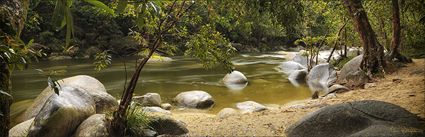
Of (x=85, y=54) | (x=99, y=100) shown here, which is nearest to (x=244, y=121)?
(x=99, y=100)

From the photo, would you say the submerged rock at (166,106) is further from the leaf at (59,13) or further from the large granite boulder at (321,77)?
the leaf at (59,13)

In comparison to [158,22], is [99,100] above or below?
below

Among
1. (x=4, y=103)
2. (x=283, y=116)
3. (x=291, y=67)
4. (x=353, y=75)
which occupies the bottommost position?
(x=291, y=67)

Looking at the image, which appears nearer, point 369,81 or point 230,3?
point 230,3

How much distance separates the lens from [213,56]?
263 inches

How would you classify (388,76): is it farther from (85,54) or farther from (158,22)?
(85,54)

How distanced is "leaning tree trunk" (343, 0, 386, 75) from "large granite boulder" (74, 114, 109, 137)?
7.77 metres

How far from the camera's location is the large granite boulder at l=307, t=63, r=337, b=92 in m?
14.2

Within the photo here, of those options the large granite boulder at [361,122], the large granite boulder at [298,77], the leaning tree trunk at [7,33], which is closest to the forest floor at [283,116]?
the large granite boulder at [361,122]

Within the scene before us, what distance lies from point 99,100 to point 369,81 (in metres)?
7.60

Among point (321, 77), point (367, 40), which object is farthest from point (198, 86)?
point (367, 40)

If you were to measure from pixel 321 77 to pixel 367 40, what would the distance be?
4087mm

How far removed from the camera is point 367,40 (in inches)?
443

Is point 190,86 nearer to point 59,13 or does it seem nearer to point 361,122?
point 361,122
